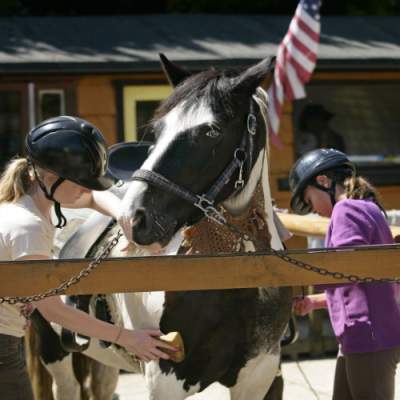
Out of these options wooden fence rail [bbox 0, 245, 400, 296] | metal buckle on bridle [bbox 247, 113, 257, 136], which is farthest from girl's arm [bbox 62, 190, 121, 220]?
wooden fence rail [bbox 0, 245, 400, 296]

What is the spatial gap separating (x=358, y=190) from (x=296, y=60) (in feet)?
17.5

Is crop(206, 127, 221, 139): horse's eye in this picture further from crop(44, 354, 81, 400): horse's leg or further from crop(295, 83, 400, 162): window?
crop(295, 83, 400, 162): window

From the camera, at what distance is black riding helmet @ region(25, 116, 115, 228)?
3449 millimetres

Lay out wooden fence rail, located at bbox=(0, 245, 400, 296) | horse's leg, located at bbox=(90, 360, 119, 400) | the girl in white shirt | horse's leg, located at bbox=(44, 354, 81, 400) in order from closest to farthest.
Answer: wooden fence rail, located at bbox=(0, 245, 400, 296) → the girl in white shirt → horse's leg, located at bbox=(44, 354, 81, 400) → horse's leg, located at bbox=(90, 360, 119, 400)

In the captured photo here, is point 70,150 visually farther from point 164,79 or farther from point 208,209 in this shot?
point 164,79

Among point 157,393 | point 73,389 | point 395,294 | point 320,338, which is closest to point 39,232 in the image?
point 157,393

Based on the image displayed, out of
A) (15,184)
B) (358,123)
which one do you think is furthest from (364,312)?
(358,123)

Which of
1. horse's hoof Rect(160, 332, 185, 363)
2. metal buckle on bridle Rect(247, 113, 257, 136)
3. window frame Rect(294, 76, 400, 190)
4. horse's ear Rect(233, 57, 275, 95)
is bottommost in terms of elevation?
horse's hoof Rect(160, 332, 185, 363)

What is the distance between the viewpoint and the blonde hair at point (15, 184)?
3.53 meters

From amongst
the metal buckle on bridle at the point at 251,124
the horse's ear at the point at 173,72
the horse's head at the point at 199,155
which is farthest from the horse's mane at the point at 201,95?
the horse's ear at the point at 173,72

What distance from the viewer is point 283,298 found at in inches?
159

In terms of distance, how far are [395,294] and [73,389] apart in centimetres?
234

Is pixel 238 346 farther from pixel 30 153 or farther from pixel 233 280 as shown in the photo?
pixel 30 153

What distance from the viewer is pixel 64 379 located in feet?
18.1
